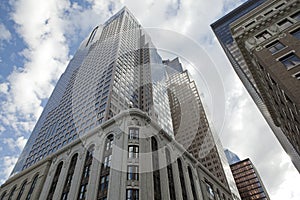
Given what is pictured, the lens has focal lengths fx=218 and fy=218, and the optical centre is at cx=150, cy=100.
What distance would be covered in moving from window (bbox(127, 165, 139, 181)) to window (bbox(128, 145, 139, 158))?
1.84 meters

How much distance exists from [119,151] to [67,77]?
9655 centimetres

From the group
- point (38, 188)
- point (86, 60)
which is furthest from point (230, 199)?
point (86, 60)

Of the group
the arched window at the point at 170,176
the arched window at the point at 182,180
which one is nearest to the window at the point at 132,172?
the arched window at the point at 170,176

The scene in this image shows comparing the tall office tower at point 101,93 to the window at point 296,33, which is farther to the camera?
the tall office tower at point 101,93

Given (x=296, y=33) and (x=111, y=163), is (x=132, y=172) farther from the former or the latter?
(x=296, y=33)

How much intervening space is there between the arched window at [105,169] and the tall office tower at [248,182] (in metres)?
107

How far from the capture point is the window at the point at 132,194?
26125 mm

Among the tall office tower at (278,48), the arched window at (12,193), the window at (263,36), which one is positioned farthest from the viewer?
the arched window at (12,193)

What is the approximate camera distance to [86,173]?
32.9m

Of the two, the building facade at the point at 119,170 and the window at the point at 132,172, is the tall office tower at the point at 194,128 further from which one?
the window at the point at 132,172

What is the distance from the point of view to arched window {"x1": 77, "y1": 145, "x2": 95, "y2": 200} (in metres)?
30.3

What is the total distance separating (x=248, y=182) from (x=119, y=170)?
114 metres

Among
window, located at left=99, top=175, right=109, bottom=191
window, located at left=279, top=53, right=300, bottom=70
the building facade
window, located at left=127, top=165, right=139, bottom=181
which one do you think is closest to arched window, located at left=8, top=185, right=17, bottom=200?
the building facade

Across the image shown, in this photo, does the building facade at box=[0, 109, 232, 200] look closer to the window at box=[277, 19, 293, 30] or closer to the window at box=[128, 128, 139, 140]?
the window at box=[128, 128, 139, 140]
